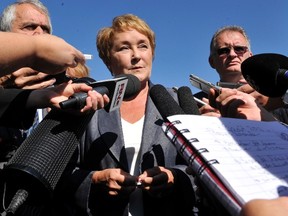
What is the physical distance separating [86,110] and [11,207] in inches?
16.4

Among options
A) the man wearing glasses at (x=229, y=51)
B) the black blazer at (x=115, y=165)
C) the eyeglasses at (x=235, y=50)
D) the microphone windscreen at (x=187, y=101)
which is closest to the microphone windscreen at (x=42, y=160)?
the black blazer at (x=115, y=165)

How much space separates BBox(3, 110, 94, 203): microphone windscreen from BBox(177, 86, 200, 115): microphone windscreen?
2.26 ft

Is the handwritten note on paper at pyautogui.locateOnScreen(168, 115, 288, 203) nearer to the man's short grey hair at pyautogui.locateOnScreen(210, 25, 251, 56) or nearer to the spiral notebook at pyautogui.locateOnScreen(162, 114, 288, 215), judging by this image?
the spiral notebook at pyautogui.locateOnScreen(162, 114, 288, 215)

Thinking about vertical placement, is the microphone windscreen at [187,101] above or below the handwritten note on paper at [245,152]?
below

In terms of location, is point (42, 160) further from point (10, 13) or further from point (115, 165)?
point (10, 13)

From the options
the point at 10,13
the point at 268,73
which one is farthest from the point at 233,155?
the point at 10,13

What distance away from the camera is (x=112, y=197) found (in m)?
1.76

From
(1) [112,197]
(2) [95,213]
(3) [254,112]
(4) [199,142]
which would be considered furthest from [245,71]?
(2) [95,213]

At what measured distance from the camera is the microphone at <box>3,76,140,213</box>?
1.07m

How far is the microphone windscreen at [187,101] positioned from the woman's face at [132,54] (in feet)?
1.31

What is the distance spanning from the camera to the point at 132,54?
7.77 ft

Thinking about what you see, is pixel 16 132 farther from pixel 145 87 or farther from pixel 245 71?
pixel 245 71

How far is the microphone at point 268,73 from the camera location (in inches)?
42.9

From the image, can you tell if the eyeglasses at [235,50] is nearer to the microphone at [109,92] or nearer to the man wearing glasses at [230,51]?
the man wearing glasses at [230,51]
